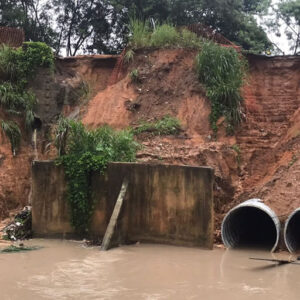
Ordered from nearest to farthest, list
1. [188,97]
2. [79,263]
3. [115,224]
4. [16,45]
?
[79,263]
[115,224]
[188,97]
[16,45]

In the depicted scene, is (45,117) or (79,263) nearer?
(79,263)

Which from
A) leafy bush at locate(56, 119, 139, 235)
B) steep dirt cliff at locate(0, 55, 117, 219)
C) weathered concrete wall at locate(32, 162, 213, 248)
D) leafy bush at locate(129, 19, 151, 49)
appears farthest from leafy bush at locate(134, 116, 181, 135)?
weathered concrete wall at locate(32, 162, 213, 248)

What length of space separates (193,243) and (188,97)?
20.0 ft

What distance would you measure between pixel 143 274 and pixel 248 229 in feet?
15.7

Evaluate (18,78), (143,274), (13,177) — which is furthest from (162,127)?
(143,274)

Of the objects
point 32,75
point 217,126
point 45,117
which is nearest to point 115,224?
point 217,126

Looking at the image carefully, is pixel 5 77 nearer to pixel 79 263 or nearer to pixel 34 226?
pixel 34 226

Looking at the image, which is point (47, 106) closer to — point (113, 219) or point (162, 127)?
point (162, 127)

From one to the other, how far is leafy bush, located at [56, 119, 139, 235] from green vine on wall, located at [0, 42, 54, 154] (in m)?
3.02

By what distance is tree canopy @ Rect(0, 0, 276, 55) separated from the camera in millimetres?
19906

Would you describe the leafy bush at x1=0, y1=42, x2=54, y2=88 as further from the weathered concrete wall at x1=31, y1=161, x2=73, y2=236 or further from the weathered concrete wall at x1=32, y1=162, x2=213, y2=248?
the weathered concrete wall at x1=32, y1=162, x2=213, y2=248

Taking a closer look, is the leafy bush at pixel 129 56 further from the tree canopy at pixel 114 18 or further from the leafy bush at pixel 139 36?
the tree canopy at pixel 114 18

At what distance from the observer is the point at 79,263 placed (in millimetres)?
8211

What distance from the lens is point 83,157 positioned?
10508mm
